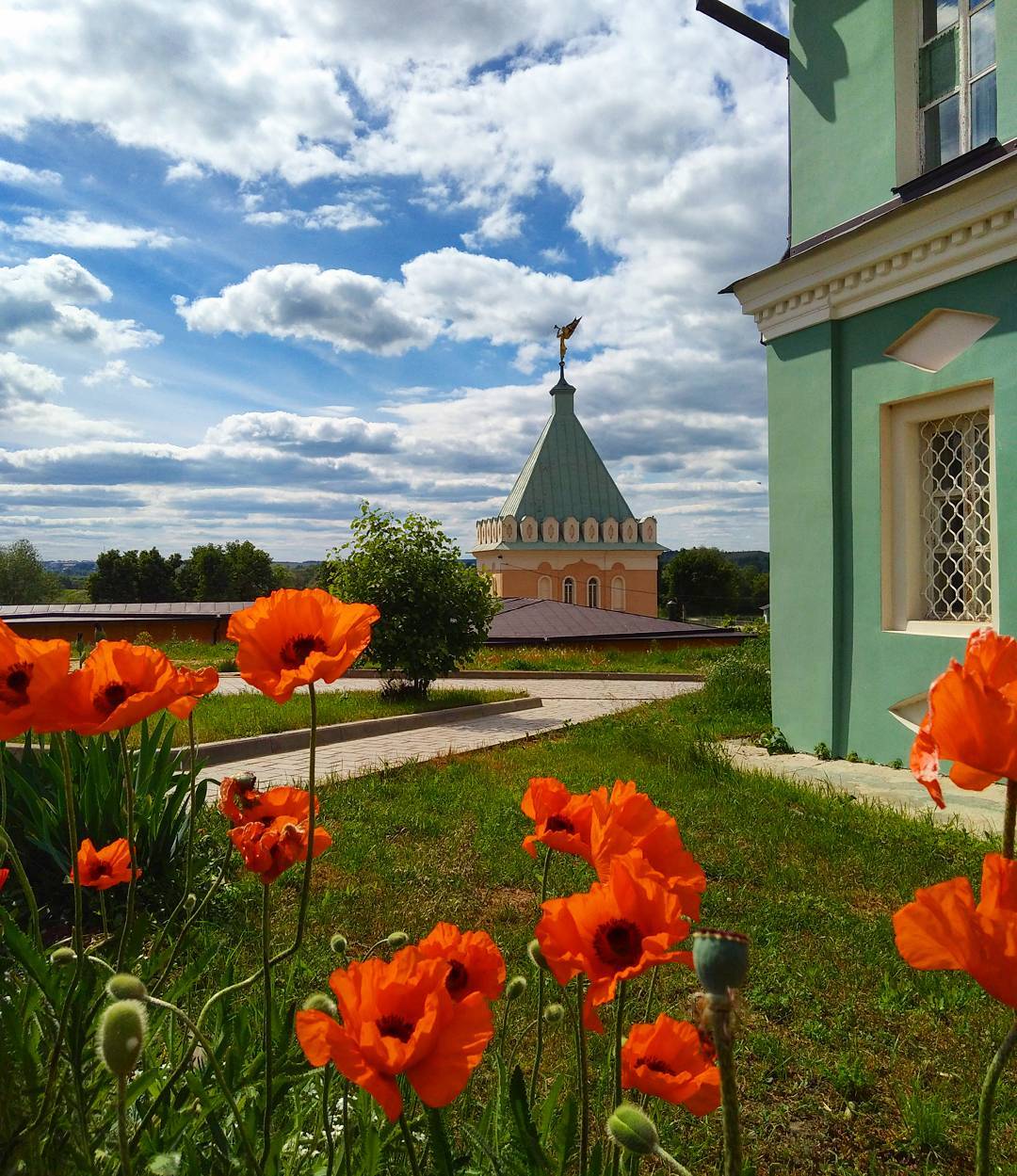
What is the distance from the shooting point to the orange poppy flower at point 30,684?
1.28 meters

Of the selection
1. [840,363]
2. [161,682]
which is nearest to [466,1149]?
[161,682]

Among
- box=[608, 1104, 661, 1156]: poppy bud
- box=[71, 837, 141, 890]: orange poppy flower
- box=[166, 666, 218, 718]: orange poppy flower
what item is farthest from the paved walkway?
box=[608, 1104, 661, 1156]: poppy bud

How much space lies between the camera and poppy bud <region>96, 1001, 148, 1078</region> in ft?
3.00

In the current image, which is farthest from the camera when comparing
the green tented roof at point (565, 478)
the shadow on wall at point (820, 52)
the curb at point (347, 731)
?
the green tented roof at point (565, 478)

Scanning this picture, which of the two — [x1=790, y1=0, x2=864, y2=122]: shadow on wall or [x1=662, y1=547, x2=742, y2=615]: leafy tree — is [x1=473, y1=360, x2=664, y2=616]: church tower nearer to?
[x1=790, y1=0, x2=864, y2=122]: shadow on wall

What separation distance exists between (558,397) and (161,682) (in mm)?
37233

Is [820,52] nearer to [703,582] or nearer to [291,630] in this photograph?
[291,630]

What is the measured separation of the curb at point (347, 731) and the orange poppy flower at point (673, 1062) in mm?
6007

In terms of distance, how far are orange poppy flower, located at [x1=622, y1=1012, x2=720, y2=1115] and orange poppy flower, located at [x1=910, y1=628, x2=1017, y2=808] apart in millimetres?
562

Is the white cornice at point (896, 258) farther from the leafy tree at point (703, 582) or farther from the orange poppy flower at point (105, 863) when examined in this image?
the leafy tree at point (703, 582)

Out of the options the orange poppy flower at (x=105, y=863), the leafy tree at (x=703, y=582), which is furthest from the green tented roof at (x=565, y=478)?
the orange poppy flower at (x=105, y=863)

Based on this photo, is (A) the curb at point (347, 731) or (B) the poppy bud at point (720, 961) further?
(A) the curb at point (347, 731)

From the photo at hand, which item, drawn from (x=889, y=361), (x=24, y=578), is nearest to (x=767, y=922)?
(x=889, y=361)

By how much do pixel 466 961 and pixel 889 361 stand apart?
7.26 meters
